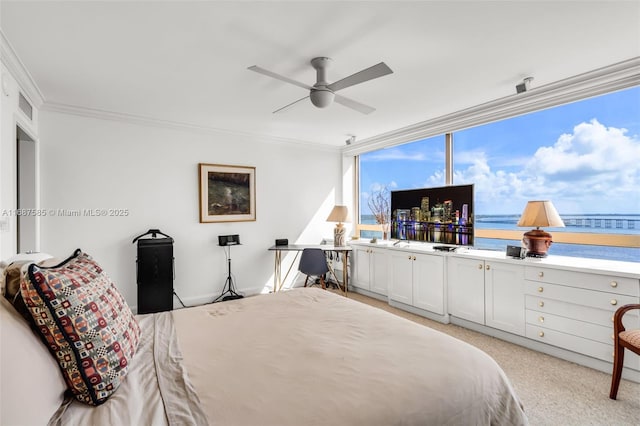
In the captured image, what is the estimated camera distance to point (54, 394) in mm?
931

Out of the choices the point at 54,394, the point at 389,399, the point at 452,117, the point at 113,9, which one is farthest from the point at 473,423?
the point at 452,117

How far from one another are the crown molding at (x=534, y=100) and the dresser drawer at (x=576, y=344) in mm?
2250

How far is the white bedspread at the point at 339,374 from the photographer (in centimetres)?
105

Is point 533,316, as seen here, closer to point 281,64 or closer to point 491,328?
point 491,328

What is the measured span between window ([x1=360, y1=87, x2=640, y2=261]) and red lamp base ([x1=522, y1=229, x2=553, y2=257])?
1.19 feet

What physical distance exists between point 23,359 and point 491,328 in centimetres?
375

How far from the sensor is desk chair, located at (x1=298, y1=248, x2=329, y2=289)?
4.50 metres

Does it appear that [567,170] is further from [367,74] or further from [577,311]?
[367,74]

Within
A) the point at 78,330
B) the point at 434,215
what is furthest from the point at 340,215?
the point at 78,330

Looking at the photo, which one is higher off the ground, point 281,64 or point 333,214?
point 281,64

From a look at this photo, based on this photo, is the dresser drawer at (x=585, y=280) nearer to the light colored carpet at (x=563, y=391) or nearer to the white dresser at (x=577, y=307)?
the white dresser at (x=577, y=307)

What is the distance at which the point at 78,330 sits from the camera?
1029 millimetres

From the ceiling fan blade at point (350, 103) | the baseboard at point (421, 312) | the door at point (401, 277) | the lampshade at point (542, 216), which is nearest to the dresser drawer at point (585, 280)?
the lampshade at point (542, 216)

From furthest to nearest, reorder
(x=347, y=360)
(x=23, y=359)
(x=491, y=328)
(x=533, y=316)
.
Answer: (x=491, y=328) < (x=533, y=316) < (x=347, y=360) < (x=23, y=359)
